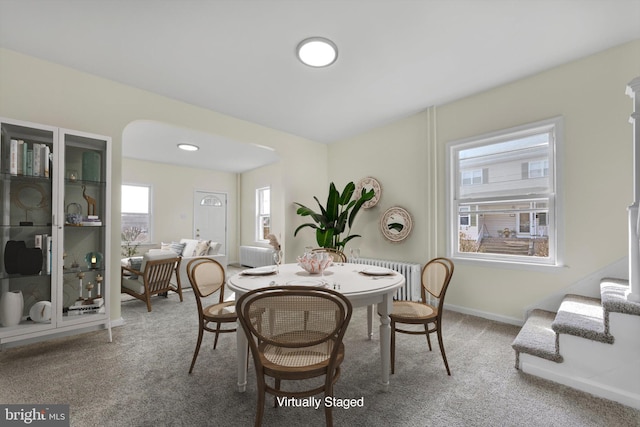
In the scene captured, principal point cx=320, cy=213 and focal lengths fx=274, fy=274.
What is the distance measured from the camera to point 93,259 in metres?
2.72

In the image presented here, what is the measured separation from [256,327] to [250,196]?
6.42 m

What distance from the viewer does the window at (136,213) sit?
20.4 feet

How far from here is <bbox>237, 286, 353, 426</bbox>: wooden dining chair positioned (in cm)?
131

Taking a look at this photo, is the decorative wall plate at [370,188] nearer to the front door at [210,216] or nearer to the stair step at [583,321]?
the stair step at [583,321]

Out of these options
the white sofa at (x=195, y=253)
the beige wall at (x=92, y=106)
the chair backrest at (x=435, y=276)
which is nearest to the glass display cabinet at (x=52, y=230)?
the beige wall at (x=92, y=106)

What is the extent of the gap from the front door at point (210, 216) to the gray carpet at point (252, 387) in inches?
185

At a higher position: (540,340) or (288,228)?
(288,228)

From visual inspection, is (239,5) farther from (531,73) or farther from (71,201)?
(531,73)

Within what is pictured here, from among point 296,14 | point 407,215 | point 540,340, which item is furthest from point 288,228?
point 540,340

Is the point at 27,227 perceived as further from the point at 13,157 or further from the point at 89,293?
the point at 89,293

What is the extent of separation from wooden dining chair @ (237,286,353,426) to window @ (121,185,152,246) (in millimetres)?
6197

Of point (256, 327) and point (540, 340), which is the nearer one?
point (256, 327)

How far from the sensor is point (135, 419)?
1567 millimetres

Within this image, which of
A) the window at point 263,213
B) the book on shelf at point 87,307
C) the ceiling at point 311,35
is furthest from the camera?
the window at point 263,213
